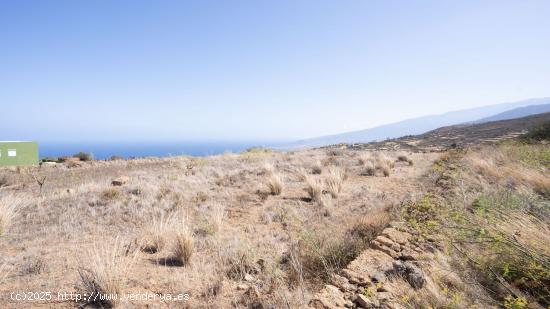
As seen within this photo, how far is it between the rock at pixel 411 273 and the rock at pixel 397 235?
80 centimetres

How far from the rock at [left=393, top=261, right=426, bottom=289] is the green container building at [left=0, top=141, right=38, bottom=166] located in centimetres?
2553

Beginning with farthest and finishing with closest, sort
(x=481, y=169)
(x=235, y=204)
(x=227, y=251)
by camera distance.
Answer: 1. (x=481, y=169)
2. (x=235, y=204)
3. (x=227, y=251)

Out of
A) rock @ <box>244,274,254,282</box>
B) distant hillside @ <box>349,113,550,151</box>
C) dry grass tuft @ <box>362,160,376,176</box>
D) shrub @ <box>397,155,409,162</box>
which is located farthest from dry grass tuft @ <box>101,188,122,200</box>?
distant hillside @ <box>349,113,550,151</box>

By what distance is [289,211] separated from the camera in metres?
6.98

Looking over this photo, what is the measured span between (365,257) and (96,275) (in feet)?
10.4

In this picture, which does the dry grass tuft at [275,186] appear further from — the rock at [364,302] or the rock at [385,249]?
the rock at [364,302]

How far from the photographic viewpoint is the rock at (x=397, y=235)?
4492 millimetres

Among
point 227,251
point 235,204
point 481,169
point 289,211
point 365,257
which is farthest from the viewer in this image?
point 481,169

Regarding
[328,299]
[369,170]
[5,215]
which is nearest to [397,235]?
[328,299]

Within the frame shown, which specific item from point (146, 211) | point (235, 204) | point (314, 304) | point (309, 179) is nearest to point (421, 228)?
point (314, 304)

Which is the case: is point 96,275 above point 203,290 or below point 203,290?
above

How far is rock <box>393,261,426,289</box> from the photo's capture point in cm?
322

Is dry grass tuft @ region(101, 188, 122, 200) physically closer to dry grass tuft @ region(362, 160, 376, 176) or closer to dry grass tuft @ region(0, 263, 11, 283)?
dry grass tuft @ region(0, 263, 11, 283)

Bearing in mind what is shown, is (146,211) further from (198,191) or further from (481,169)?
(481,169)
